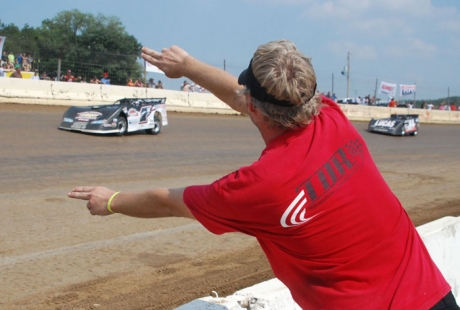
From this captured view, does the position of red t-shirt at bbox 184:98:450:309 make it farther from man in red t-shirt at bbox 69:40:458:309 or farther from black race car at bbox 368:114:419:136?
black race car at bbox 368:114:419:136

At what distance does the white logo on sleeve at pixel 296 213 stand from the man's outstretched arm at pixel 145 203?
403mm

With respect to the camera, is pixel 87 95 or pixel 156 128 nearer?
pixel 156 128

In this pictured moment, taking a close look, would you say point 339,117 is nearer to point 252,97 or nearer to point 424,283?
point 252,97

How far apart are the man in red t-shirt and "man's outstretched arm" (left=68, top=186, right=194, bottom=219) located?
1cm

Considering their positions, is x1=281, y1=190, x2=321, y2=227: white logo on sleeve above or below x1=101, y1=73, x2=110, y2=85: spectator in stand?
below

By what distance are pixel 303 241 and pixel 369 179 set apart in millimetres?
352

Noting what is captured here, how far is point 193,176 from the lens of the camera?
12289 mm

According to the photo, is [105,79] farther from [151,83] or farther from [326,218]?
[326,218]

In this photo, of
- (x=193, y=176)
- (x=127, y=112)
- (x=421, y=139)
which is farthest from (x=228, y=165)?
(x=421, y=139)

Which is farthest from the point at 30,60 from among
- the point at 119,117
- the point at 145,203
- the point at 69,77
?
the point at 145,203

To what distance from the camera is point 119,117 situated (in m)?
16.9

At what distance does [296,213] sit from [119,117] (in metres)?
15.3

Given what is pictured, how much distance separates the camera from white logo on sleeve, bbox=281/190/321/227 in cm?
204

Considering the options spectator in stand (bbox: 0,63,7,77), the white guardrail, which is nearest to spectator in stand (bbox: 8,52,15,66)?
spectator in stand (bbox: 0,63,7,77)
